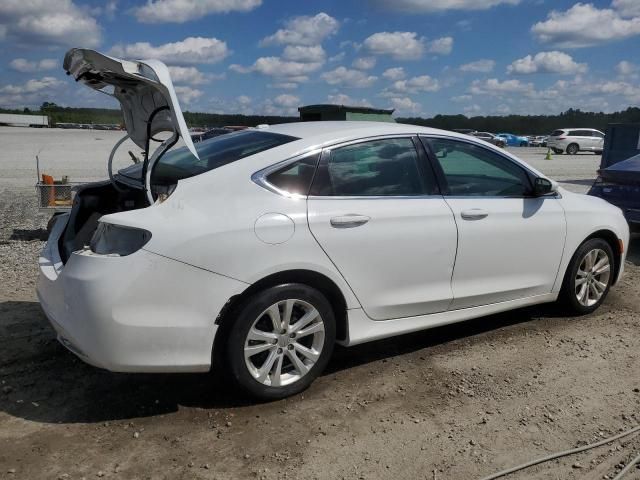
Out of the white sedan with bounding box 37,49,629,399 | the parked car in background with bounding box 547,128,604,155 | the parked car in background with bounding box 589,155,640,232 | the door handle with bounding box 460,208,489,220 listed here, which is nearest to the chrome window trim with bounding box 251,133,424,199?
the white sedan with bounding box 37,49,629,399

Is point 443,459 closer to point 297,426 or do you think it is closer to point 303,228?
point 297,426

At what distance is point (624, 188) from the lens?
737 cm

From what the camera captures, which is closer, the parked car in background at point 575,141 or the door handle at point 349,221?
the door handle at point 349,221

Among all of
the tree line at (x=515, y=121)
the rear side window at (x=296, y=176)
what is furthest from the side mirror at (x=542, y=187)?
the tree line at (x=515, y=121)

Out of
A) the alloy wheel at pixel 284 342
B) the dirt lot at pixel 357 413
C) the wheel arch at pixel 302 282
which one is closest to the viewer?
the dirt lot at pixel 357 413

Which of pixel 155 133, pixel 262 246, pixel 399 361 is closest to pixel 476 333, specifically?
pixel 399 361

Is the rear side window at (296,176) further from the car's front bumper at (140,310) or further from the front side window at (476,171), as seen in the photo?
the front side window at (476,171)

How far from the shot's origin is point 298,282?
3410 mm

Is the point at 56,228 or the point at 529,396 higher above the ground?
the point at 56,228

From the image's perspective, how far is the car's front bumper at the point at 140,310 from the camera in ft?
9.70

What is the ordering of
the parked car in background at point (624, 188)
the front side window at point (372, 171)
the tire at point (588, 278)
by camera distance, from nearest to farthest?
the front side window at point (372, 171)
the tire at point (588, 278)
the parked car in background at point (624, 188)

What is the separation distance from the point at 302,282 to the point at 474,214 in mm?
1399

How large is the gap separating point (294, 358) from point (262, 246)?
726 mm

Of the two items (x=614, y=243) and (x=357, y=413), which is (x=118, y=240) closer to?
(x=357, y=413)
